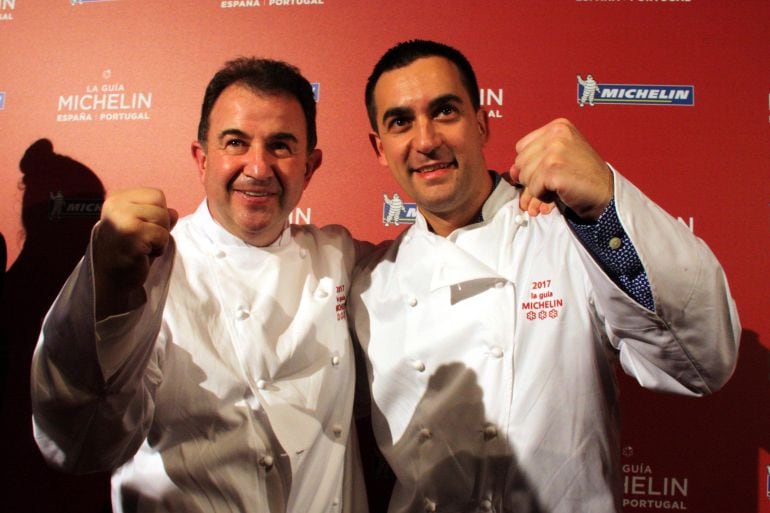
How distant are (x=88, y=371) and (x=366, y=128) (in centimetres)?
119

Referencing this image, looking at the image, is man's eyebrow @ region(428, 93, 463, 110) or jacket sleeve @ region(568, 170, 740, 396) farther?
man's eyebrow @ region(428, 93, 463, 110)

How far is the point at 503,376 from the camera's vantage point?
1103 mm

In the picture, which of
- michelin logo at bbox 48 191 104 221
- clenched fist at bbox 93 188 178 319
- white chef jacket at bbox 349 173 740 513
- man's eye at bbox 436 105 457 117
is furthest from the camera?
michelin logo at bbox 48 191 104 221

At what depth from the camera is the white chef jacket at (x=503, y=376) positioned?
106cm

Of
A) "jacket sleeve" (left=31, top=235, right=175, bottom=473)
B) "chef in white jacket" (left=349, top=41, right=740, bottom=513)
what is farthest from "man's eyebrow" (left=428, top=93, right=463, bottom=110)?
"jacket sleeve" (left=31, top=235, right=175, bottom=473)

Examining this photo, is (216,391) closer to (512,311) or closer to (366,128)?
(512,311)

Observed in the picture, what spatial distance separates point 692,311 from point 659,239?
123 millimetres

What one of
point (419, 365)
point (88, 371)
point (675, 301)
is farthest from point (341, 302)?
point (675, 301)

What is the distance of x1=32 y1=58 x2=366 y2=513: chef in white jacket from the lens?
81cm

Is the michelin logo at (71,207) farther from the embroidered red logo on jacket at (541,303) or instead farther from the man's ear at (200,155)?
the embroidered red logo on jacket at (541,303)

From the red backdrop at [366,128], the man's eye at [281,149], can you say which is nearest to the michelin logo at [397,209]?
the red backdrop at [366,128]

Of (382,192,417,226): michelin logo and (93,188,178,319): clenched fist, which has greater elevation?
(382,192,417,226): michelin logo

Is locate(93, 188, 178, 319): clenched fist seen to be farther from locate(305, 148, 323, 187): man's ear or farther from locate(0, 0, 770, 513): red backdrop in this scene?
locate(0, 0, 770, 513): red backdrop

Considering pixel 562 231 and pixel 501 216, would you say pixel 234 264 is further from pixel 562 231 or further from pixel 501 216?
pixel 562 231
